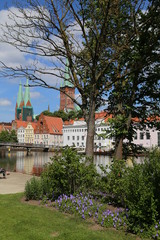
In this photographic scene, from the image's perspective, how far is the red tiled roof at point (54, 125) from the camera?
10888 cm

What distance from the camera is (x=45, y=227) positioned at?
5.70 metres

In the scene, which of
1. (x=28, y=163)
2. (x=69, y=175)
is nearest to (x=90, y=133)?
(x=69, y=175)

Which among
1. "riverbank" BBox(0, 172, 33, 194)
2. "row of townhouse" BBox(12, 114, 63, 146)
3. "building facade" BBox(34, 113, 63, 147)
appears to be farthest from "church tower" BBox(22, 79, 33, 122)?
"riverbank" BBox(0, 172, 33, 194)

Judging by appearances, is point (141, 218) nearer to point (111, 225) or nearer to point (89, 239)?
point (111, 225)

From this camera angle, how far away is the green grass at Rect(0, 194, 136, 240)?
5.18m

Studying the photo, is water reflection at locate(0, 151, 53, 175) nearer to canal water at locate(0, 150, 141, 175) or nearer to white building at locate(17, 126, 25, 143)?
canal water at locate(0, 150, 141, 175)

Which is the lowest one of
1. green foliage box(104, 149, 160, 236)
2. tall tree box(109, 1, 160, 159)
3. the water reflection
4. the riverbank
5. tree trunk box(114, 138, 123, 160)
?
the water reflection

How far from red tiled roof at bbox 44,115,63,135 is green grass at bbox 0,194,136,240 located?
102083mm

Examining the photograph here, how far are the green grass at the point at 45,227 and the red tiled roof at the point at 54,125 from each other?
102 meters

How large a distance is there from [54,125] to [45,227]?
105 metres

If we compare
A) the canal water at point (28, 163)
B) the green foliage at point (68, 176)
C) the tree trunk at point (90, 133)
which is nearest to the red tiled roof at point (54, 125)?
the canal water at point (28, 163)

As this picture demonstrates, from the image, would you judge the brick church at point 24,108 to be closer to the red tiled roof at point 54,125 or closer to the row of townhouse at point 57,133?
the row of townhouse at point 57,133

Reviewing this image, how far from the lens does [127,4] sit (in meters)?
10.6

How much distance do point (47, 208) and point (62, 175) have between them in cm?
107
